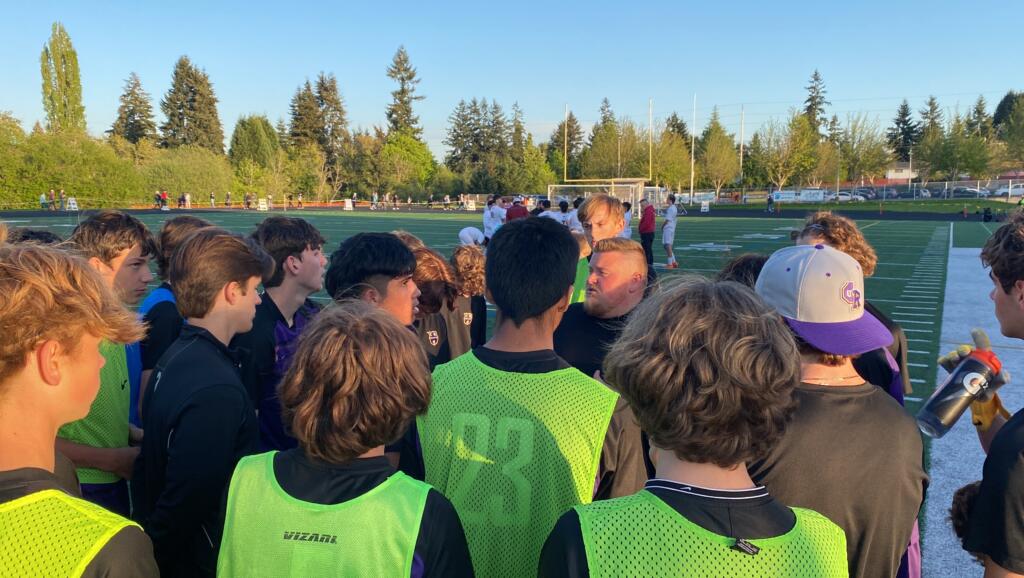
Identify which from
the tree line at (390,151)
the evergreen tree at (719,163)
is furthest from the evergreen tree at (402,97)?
the evergreen tree at (719,163)

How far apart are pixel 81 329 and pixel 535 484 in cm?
130

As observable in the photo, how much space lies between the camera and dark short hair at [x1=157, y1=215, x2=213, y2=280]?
448 cm

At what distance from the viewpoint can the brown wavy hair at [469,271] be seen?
5066 mm

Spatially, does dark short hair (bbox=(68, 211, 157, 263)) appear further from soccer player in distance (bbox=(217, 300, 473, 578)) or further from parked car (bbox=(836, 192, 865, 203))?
parked car (bbox=(836, 192, 865, 203))

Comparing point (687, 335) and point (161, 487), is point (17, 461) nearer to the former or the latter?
point (161, 487)

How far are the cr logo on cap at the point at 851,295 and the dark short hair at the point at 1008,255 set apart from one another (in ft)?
2.09

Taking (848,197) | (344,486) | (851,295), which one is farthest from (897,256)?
(848,197)

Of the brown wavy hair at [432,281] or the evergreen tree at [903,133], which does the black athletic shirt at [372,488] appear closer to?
the brown wavy hair at [432,281]

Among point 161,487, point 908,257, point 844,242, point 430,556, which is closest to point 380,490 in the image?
point 430,556

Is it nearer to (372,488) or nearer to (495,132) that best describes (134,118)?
(495,132)

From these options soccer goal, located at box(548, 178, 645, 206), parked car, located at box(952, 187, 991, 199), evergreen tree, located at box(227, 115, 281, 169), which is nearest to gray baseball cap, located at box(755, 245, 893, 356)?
soccer goal, located at box(548, 178, 645, 206)

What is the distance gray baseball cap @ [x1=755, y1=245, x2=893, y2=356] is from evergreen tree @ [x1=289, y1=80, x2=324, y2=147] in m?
89.7

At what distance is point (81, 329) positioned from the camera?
156cm

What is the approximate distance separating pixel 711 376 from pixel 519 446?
2.38 ft
